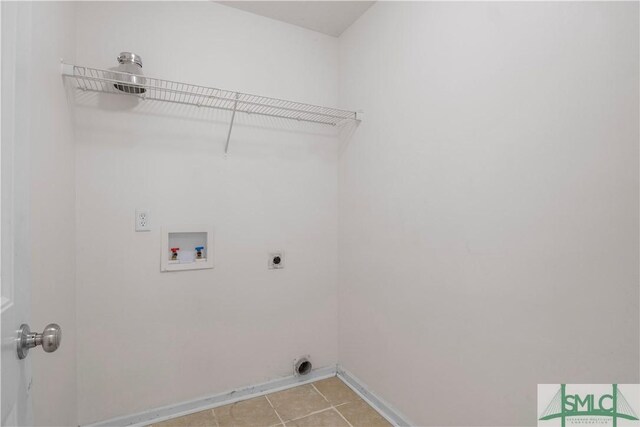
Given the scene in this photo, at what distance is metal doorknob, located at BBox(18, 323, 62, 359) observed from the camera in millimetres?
669

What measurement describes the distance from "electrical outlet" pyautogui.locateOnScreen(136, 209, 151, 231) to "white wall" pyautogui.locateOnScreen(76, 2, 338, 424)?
0.11ft

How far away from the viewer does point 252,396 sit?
204 centimetres

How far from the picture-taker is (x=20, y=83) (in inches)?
25.9

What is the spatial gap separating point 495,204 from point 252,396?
183 cm

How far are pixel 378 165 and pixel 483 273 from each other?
88cm

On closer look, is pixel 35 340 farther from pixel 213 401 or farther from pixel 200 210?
pixel 213 401

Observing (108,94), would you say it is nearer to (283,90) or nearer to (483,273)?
(283,90)

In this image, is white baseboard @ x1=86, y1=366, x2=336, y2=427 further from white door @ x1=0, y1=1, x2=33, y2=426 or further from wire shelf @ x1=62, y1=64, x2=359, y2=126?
wire shelf @ x1=62, y1=64, x2=359, y2=126

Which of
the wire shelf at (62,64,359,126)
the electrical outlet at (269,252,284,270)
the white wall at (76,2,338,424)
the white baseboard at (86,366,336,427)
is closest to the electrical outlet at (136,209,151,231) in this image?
the white wall at (76,2,338,424)

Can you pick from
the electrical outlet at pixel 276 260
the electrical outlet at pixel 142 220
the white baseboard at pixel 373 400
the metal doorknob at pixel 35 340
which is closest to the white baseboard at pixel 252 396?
the white baseboard at pixel 373 400

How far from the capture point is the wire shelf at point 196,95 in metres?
1.56

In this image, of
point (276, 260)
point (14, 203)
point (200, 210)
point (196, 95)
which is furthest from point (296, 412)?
point (196, 95)

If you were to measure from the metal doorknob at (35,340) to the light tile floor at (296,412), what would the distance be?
1.39 metres

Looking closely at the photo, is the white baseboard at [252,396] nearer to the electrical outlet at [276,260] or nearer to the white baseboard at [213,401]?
the white baseboard at [213,401]
